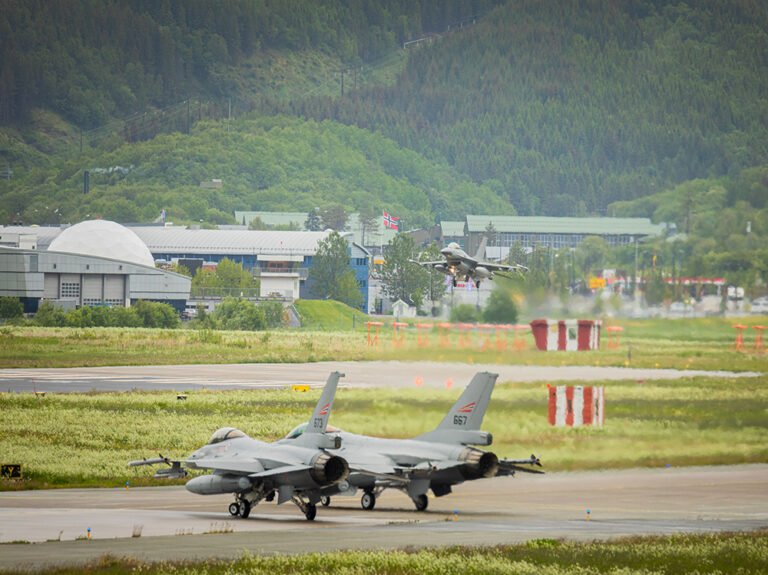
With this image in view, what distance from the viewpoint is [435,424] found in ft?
187

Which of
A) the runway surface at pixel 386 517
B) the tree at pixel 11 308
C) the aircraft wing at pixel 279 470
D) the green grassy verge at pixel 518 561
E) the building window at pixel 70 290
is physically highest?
the building window at pixel 70 290

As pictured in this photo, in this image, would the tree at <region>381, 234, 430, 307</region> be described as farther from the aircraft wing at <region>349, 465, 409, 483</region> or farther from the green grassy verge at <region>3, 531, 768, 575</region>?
the green grassy verge at <region>3, 531, 768, 575</region>

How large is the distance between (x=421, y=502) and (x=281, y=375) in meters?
55.8

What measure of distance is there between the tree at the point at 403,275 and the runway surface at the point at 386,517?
81304 millimetres

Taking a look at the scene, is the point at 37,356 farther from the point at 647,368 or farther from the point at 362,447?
the point at 362,447

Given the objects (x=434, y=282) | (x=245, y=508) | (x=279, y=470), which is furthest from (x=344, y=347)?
(x=279, y=470)

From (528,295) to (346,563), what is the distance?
4169 centimetres

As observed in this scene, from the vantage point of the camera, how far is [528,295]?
234 ft

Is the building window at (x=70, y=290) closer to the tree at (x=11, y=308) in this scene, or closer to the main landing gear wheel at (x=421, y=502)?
the tree at (x=11, y=308)

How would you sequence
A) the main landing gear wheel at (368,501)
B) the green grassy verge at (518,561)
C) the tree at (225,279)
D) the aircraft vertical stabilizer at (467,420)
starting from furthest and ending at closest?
the tree at (225,279)
the main landing gear wheel at (368,501)
the aircraft vertical stabilizer at (467,420)
the green grassy verge at (518,561)

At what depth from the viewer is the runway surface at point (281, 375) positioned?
67.4m

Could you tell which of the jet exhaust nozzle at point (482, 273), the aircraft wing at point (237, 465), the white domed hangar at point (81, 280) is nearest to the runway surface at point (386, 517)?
the aircraft wing at point (237, 465)

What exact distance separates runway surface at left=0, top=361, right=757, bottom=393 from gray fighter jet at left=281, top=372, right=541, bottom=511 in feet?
65.7

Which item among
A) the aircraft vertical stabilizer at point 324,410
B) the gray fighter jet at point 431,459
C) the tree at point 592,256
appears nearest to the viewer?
the gray fighter jet at point 431,459
